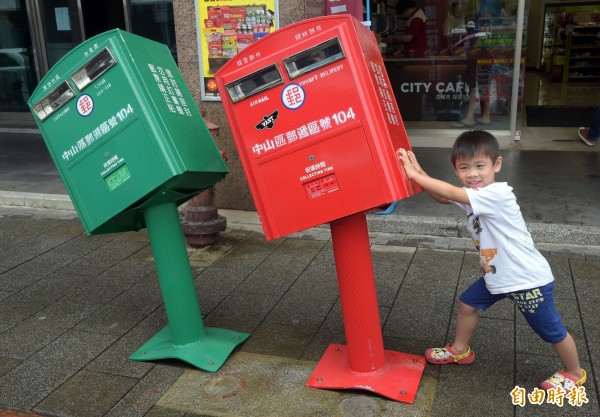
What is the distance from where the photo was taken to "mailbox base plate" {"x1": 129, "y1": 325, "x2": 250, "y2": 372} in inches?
133

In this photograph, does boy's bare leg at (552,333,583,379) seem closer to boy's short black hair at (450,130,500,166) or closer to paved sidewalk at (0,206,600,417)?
paved sidewalk at (0,206,600,417)

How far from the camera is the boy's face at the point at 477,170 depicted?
283 cm

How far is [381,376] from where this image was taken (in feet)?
10.2

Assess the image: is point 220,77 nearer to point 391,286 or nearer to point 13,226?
point 391,286

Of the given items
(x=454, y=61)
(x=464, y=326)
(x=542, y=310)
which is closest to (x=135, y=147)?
(x=464, y=326)

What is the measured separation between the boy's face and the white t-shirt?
5 centimetres

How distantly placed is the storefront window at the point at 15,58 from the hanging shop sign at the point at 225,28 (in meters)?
6.53

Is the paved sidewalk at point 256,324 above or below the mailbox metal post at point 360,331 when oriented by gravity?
Answer: below

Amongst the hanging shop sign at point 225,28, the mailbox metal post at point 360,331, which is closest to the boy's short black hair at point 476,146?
the mailbox metal post at point 360,331

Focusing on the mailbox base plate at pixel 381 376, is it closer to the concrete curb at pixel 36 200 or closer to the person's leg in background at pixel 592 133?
the concrete curb at pixel 36 200

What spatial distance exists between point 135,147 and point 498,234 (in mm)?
1813

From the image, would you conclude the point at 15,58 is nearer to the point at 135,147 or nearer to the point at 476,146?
the point at 135,147

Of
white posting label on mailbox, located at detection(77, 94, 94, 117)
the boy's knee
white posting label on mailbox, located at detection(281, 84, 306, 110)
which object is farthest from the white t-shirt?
white posting label on mailbox, located at detection(77, 94, 94, 117)

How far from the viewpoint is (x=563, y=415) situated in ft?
9.32
